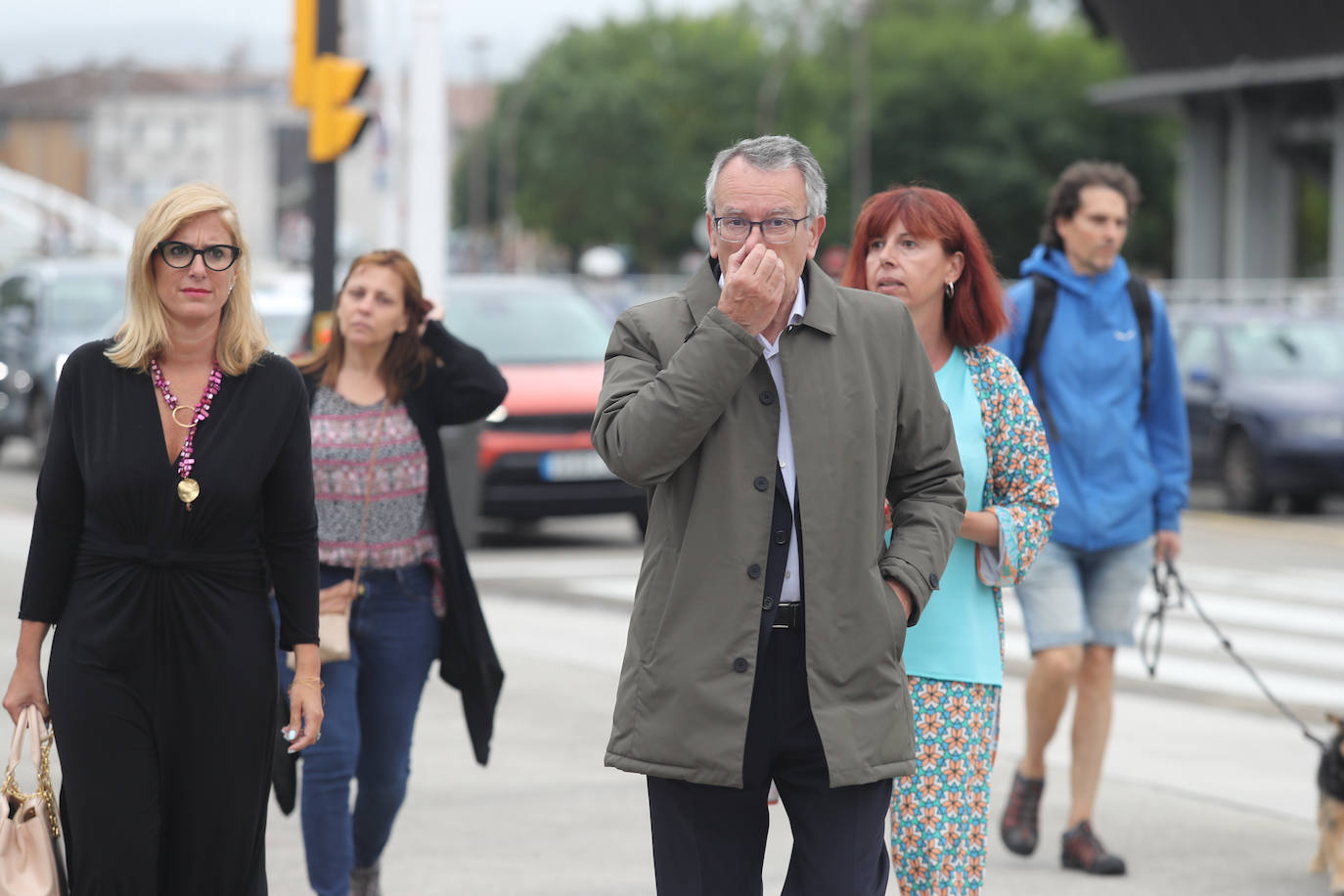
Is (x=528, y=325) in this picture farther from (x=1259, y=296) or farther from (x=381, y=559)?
(x=1259, y=296)

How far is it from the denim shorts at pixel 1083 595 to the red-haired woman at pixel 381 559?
1.55 meters

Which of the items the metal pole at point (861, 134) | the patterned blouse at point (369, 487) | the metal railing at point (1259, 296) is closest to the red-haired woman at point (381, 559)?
the patterned blouse at point (369, 487)

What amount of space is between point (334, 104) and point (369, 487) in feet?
18.2

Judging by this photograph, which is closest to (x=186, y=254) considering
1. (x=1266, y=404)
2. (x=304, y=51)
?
(x=304, y=51)

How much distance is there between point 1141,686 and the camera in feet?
30.4

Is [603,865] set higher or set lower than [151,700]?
lower

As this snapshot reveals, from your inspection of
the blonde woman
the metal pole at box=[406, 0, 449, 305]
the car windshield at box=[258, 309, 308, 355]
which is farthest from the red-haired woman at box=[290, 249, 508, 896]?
the car windshield at box=[258, 309, 308, 355]

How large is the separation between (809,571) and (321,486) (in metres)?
2.19

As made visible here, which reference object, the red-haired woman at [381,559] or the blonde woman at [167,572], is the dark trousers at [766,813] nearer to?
the blonde woman at [167,572]

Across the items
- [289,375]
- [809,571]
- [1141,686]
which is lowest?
[1141,686]

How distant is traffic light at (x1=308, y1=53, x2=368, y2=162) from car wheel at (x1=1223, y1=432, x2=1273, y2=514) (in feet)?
30.3

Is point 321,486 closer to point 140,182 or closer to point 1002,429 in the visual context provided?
point 1002,429

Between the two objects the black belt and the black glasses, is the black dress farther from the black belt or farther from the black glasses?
the black belt

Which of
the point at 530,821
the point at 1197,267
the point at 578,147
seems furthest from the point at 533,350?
the point at 578,147
